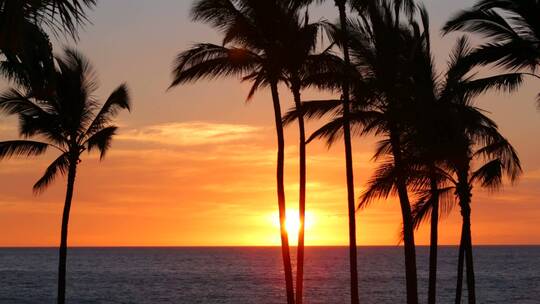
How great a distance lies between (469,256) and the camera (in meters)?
→ 30.0

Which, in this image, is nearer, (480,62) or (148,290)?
(480,62)

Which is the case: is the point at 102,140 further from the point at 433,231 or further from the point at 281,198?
the point at 433,231

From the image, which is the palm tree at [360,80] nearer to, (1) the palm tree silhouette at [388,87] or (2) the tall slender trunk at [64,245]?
(1) the palm tree silhouette at [388,87]

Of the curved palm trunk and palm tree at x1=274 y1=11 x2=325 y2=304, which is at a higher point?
palm tree at x1=274 y1=11 x2=325 y2=304

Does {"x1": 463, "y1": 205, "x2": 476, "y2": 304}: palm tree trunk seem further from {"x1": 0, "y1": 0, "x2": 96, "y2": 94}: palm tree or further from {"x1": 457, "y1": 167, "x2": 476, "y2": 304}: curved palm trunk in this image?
{"x1": 0, "y1": 0, "x2": 96, "y2": 94}: palm tree

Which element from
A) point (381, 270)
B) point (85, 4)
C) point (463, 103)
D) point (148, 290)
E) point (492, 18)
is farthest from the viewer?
point (381, 270)

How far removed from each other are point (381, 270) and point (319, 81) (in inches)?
4845

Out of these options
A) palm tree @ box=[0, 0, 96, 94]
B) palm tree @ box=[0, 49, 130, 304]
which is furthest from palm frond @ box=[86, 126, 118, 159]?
palm tree @ box=[0, 0, 96, 94]

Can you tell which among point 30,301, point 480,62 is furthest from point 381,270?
point 480,62

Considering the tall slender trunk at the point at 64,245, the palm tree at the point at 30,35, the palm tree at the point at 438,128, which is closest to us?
the palm tree at the point at 30,35

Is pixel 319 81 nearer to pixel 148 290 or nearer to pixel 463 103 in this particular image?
pixel 463 103

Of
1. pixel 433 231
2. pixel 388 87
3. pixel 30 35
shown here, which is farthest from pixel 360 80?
pixel 30 35

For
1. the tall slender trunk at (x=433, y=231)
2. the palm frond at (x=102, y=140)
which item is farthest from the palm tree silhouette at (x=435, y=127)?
the palm frond at (x=102, y=140)

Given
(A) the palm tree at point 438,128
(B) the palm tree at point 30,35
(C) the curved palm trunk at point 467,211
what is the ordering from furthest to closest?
1. (C) the curved palm trunk at point 467,211
2. (A) the palm tree at point 438,128
3. (B) the palm tree at point 30,35
